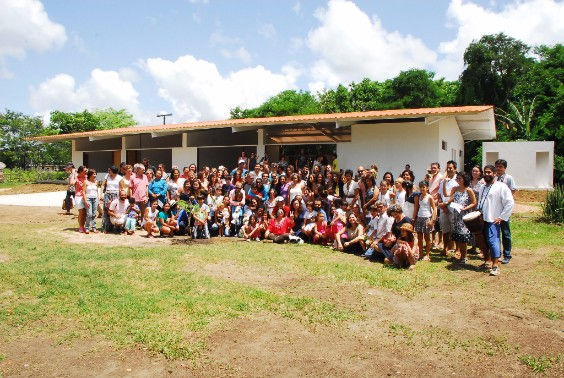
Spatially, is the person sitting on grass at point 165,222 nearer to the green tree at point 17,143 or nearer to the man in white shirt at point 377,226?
the man in white shirt at point 377,226

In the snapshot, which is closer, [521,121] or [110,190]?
[110,190]

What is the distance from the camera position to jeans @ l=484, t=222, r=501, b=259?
6.68 metres

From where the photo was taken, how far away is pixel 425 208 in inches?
298

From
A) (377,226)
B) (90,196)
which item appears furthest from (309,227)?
(90,196)

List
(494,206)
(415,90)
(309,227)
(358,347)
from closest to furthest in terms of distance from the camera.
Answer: (358,347)
(494,206)
(309,227)
(415,90)

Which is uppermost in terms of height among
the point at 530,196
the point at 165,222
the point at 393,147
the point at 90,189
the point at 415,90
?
the point at 415,90

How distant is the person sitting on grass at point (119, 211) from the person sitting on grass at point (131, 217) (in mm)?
102

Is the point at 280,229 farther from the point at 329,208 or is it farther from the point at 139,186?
the point at 139,186

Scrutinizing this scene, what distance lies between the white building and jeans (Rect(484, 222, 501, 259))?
20.6 feet

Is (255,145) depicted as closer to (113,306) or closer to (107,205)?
(107,205)

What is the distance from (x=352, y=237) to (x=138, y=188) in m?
4.97

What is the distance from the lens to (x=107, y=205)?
10367 millimetres

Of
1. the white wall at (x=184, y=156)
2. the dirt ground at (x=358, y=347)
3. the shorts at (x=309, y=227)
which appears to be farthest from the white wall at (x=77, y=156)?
the dirt ground at (x=358, y=347)

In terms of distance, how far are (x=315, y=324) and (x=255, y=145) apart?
13.4 m
